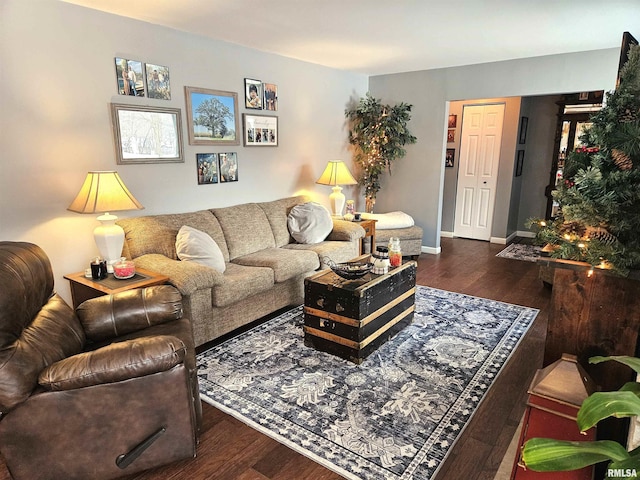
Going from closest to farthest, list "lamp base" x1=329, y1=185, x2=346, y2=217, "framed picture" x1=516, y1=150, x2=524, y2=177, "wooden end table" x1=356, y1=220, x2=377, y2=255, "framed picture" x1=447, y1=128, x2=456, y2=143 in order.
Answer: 1. "wooden end table" x1=356, y1=220, x2=377, y2=255
2. "lamp base" x1=329, y1=185, x2=346, y2=217
3. "framed picture" x1=516, y1=150, x2=524, y2=177
4. "framed picture" x1=447, y1=128, x2=456, y2=143

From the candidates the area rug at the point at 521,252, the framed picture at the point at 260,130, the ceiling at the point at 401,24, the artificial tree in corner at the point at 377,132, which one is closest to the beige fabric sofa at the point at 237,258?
the framed picture at the point at 260,130

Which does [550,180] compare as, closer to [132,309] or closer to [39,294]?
[132,309]

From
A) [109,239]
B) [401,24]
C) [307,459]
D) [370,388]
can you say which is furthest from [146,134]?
[307,459]

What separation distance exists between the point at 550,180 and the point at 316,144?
3797 millimetres

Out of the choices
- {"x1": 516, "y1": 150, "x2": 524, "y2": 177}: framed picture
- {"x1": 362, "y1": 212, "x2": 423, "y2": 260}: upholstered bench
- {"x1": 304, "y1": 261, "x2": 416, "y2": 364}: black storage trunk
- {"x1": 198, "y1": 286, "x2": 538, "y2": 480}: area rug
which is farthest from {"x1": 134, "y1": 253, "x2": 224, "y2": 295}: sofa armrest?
{"x1": 516, "y1": 150, "x2": 524, "y2": 177}: framed picture

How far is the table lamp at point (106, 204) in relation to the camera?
9.02 ft

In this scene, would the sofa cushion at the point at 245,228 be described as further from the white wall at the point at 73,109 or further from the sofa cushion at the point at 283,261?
the white wall at the point at 73,109

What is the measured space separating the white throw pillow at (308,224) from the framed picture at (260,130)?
30.8 inches

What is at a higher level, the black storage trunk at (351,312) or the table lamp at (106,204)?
the table lamp at (106,204)

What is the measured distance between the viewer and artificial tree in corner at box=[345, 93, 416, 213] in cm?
538

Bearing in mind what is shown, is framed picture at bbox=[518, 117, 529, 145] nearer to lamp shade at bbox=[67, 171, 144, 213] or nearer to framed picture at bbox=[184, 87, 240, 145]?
framed picture at bbox=[184, 87, 240, 145]

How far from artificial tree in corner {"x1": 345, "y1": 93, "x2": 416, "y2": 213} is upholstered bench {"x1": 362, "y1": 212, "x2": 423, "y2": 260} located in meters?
0.68

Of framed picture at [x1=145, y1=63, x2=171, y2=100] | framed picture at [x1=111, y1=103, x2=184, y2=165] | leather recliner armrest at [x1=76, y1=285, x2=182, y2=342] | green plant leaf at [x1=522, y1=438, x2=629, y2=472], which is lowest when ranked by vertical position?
leather recliner armrest at [x1=76, y1=285, x2=182, y2=342]

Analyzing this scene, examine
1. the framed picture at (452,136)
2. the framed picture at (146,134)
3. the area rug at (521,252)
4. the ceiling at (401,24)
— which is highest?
the ceiling at (401,24)
